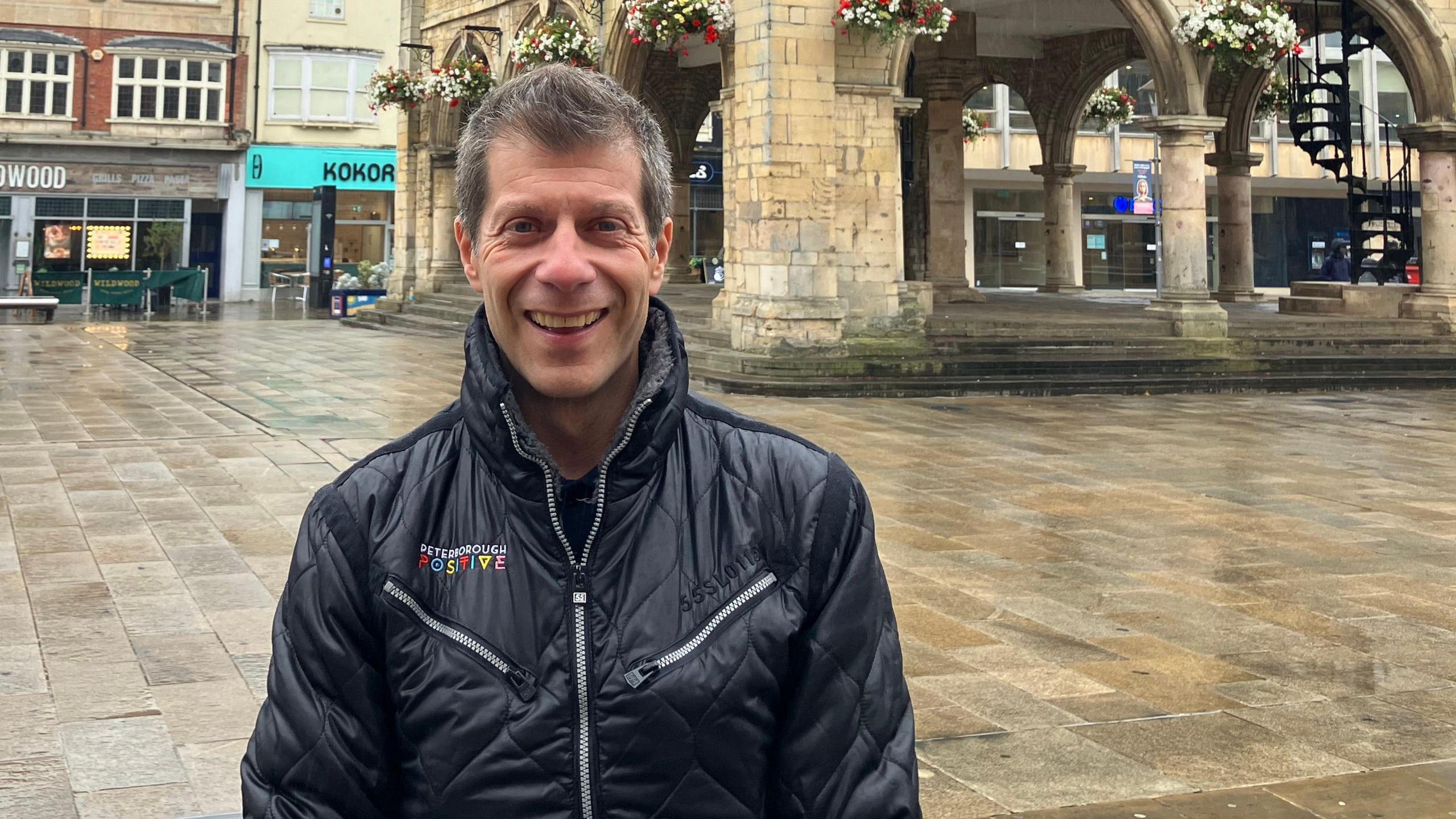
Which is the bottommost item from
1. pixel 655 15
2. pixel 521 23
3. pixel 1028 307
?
pixel 1028 307

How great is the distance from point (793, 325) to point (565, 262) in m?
13.4

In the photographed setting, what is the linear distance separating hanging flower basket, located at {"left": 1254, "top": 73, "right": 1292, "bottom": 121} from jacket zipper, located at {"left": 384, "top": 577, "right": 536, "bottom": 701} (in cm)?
2513

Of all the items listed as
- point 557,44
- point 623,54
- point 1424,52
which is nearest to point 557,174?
point 557,44

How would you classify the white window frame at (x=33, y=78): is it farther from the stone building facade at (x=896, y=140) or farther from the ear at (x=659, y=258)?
the ear at (x=659, y=258)

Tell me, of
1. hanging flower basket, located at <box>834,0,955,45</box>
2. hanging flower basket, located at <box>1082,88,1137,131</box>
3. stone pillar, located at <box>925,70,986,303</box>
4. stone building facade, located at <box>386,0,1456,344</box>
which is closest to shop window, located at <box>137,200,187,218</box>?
stone building facade, located at <box>386,0,1456,344</box>

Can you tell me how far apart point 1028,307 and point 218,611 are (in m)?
16.7

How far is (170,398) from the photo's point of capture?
1350cm

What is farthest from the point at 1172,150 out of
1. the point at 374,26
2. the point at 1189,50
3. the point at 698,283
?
the point at 374,26

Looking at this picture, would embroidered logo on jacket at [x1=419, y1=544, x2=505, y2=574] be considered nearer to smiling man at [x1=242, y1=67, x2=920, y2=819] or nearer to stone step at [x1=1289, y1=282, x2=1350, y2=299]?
smiling man at [x1=242, y1=67, x2=920, y2=819]

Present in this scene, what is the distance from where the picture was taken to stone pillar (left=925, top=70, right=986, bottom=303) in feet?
73.7

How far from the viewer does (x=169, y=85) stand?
3509 cm

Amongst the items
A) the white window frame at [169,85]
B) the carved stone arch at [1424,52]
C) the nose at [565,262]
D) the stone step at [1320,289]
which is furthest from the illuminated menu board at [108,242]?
the nose at [565,262]

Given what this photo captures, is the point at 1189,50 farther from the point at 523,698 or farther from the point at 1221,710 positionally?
the point at 523,698

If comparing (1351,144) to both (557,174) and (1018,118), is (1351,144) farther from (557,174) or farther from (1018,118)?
(557,174)
